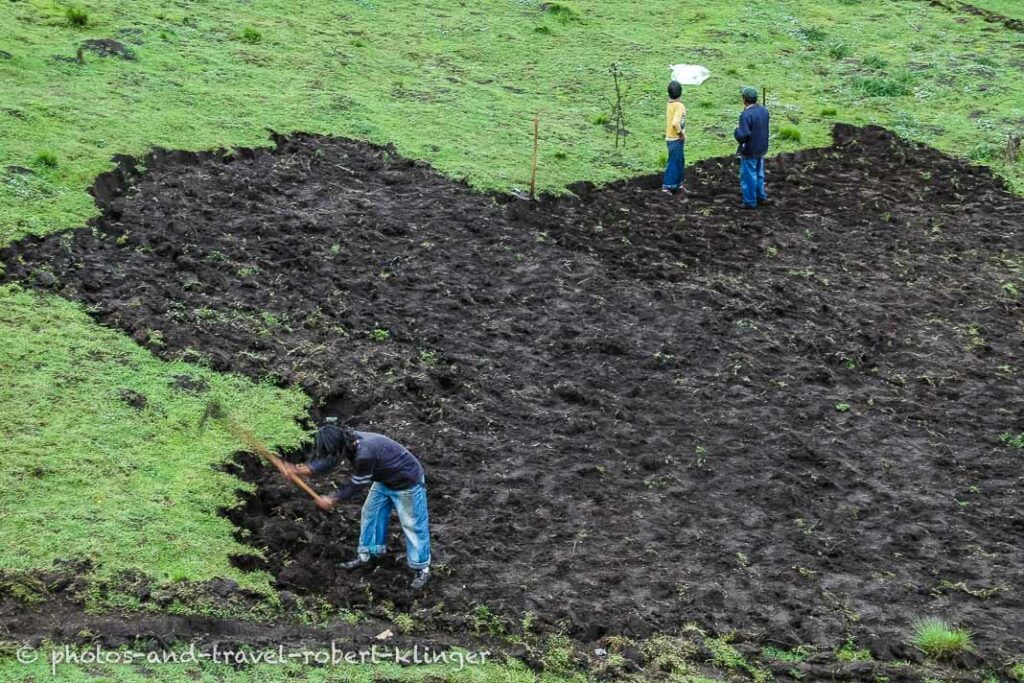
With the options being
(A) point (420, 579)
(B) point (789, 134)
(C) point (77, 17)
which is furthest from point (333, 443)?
(C) point (77, 17)

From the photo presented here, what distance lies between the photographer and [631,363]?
1428 cm

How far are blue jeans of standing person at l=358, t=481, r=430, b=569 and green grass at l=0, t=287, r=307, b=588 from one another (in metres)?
1.05

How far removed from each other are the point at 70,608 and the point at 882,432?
8385 mm

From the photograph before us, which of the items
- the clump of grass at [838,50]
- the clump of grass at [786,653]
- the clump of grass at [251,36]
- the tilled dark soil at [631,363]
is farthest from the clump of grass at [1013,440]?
the clump of grass at [251,36]

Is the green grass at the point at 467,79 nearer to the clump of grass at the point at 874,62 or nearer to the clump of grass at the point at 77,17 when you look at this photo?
the clump of grass at the point at 77,17

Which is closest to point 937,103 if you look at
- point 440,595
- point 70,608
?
point 440,595

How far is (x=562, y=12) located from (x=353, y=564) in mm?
18601

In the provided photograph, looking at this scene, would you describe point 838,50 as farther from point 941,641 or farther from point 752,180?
point 941,641

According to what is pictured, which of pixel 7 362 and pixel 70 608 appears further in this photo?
pixel 7 362

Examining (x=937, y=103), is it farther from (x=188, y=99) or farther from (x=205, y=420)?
(x=205, y=420)

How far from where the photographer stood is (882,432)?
13195 millimetres

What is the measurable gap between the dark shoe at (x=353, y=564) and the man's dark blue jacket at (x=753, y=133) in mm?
10245

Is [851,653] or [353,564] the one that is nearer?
[851,653]

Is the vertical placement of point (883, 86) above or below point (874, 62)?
below
